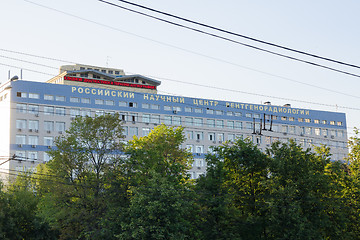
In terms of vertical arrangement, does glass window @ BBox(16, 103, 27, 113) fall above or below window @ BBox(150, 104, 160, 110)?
below

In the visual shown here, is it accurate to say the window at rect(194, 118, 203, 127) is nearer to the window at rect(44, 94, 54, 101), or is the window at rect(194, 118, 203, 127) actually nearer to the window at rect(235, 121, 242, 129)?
the window at rect(235, 121, 242, 129)

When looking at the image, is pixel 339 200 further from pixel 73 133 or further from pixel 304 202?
pixel 73 133

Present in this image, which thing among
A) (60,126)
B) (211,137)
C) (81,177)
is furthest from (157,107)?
(81,177)

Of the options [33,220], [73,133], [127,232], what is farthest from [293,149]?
[33,220]

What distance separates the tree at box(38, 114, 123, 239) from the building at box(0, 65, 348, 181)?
101 feet

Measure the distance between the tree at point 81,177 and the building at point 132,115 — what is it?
3069cm

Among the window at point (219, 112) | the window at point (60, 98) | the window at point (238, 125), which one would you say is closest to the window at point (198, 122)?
the window at point (219, 112)

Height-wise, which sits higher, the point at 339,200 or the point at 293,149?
the point at 293,149

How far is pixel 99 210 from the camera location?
161 feet

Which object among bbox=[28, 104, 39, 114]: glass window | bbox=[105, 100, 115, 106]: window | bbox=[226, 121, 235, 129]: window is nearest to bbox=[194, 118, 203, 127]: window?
bbox=[226, 121, 235, 129]: window

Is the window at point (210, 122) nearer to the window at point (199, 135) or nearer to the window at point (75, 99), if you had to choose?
the window at point (199, 135)

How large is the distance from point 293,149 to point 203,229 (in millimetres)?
12898

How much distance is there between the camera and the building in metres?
98.0

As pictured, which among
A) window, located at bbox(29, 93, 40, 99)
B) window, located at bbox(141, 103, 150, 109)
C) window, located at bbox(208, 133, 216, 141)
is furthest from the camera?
window, located at bbox(208, 133, 216, 141)
